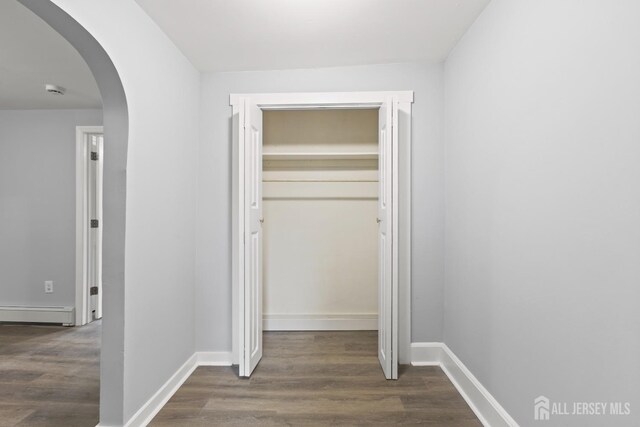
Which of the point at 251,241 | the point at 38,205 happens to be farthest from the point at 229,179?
the point at 38,205

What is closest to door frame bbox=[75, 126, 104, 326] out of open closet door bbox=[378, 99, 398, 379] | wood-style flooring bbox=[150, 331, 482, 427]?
wood-style flooring bbox=[150, 331, 482, 427]

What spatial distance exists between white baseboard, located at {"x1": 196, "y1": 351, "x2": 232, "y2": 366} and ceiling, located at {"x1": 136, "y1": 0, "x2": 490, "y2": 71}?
2.18 metres

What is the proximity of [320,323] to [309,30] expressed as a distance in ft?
8.18

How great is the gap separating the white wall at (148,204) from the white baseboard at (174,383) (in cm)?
5

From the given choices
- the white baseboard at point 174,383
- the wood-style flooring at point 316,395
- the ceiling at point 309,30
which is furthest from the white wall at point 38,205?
the wood-style flooring at point 316,395

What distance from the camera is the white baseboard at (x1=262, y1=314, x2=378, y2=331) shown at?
329 centimetres

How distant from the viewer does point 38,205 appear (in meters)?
3.65

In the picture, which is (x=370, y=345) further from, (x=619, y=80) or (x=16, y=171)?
(x=16, y=171)

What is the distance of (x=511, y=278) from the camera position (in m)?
1.61

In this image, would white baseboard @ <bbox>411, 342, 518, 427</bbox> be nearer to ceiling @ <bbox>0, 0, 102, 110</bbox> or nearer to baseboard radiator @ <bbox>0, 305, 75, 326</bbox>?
ceiling @ <bbox>0, 0, 102, 110</bbox>

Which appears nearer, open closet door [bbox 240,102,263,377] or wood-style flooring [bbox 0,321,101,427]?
wood-style flooring [bbox 0,321,101,427]

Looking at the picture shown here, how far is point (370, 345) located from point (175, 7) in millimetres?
2766

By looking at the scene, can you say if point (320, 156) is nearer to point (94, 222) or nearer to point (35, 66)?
point (35, 66)

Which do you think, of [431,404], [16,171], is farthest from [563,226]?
[16,171]
